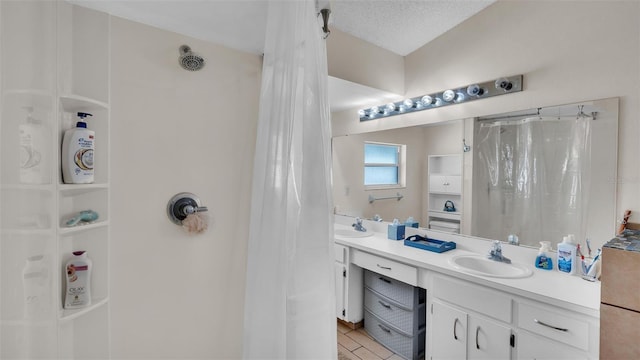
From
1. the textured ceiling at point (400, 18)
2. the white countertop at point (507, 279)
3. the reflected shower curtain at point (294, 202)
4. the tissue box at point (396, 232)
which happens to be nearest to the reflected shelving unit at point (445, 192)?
the white countertop at point (507, 279)

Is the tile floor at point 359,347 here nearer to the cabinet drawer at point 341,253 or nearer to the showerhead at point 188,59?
the cabinet drawer at point 341,253

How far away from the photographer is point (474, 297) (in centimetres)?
159

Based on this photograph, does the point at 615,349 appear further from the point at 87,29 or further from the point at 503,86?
the point at 87,29

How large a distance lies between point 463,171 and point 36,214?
7.72 ft

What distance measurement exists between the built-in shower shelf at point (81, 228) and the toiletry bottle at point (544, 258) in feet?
7.33

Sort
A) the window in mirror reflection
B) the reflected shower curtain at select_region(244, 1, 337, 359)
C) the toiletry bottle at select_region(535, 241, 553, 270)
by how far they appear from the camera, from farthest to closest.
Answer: the window in mirror reflection → the toiletry bottle at select_region(535, 241, 553, 270) → the reflected shower curtain at select_region(244, 1, 337, 359)

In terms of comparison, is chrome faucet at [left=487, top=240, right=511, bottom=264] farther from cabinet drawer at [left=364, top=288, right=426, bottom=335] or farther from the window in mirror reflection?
the window in mirror reflection

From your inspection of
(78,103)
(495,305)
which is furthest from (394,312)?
(78,103)

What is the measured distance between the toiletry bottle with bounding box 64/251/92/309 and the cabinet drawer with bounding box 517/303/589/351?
1.83 m

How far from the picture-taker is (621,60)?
4.93 feet

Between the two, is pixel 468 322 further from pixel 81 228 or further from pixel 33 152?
pixel 33 152

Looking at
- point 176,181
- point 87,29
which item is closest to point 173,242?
point 176,181

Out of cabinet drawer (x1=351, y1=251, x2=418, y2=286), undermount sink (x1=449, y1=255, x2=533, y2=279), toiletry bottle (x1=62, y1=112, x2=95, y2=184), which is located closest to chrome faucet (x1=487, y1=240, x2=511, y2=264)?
undermount sink (x1=449, y1=255, x2=533, y2=279)

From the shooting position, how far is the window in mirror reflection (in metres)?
2.65
